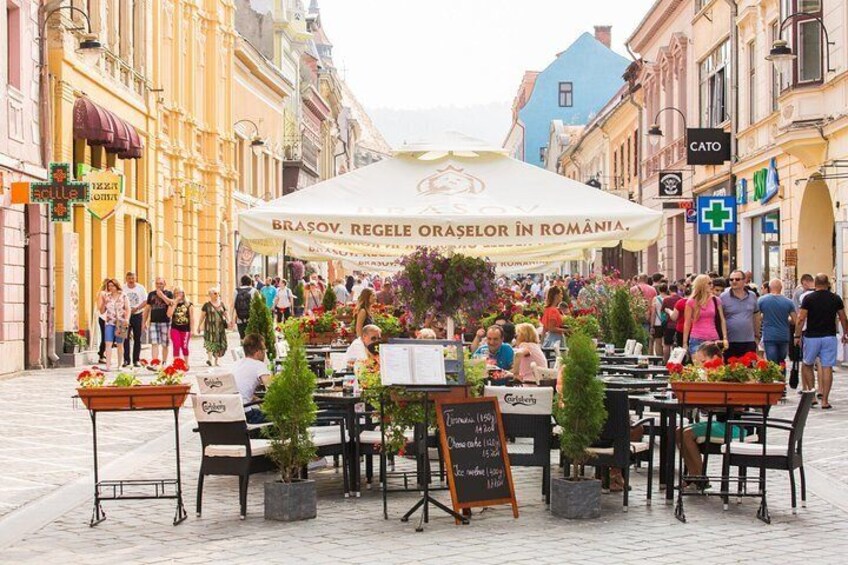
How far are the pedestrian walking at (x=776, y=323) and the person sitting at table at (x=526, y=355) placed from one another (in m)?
6.69

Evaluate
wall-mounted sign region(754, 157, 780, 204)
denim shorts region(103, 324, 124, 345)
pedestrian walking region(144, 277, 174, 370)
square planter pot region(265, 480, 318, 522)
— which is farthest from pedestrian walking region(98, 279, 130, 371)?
square planter pot region(265, 480, 318, 522)

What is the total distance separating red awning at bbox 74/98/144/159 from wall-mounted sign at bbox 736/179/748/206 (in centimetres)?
1330

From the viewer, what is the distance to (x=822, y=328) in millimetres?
18078

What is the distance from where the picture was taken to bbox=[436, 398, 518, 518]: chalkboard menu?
10.0m

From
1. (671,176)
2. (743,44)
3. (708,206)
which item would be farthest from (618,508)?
(671,176)

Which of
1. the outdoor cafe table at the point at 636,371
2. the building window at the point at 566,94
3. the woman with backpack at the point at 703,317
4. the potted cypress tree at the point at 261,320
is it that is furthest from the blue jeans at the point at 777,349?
the building window at the point at 566,94

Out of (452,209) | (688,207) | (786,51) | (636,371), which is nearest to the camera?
(452,209)

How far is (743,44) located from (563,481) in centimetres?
2416

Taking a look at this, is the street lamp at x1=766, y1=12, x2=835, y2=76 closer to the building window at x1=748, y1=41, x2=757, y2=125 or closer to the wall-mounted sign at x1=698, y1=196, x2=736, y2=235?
the wall-mounted sign at x1=698, y1=196, x2=736, y2=235

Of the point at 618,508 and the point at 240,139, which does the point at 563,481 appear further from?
the point at 240,139

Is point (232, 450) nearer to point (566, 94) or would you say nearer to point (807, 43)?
point (807, 43)

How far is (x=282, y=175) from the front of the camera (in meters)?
62.1

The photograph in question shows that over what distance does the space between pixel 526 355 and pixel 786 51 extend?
11056mm

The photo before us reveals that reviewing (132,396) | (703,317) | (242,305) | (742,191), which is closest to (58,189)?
(242,305)
